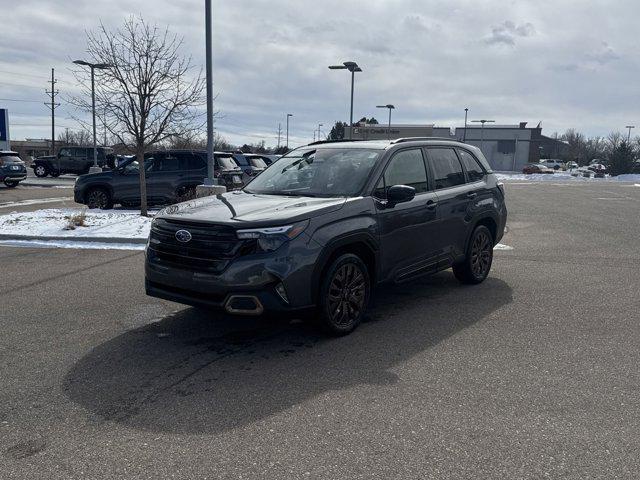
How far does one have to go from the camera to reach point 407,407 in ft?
12.0

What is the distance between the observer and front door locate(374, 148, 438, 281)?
17.7 ft

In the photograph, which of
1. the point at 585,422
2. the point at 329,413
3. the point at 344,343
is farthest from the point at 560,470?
the point at 344,343

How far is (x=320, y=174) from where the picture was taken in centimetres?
574

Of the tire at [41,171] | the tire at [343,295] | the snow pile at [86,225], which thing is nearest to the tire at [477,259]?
the tire at [343,295]

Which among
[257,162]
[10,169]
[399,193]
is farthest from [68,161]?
[399,193]

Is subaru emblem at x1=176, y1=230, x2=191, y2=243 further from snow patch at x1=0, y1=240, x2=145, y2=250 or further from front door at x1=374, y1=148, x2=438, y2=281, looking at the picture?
snow patch at x1=0, y1=240, x2=145, y2=250

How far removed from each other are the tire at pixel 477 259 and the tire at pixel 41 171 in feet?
113

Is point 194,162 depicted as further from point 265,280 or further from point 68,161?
point 68,161

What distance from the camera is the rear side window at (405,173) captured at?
5.52m

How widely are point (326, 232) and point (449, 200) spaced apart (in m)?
2.19

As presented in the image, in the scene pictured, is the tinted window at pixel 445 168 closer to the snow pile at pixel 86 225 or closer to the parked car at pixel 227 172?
the snow pile at pixel 86 225

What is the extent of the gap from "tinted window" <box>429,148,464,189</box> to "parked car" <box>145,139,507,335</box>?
0.02m

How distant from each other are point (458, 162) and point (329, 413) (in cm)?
426

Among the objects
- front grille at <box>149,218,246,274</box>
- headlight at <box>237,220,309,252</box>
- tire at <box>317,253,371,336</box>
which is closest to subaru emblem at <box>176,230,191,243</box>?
front grille at <box>149,218,246,274</box>
